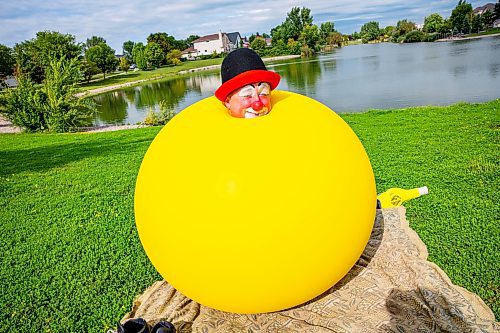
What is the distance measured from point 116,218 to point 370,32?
131 m

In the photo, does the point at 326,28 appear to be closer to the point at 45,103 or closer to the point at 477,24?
the point at 477,24

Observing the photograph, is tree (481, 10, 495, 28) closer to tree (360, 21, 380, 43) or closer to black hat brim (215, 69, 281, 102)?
tree (360, 21, 380, 43)

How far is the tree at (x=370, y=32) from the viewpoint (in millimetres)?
120425

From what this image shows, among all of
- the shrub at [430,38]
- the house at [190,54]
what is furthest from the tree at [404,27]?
the house at [190,54]

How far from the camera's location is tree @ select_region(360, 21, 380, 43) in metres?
120

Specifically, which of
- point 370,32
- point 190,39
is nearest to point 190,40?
point 190,39

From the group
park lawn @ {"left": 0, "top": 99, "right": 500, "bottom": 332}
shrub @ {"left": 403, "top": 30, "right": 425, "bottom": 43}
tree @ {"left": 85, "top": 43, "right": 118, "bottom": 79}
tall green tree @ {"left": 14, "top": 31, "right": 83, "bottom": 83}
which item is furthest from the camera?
shrub @ {"left": 403, "top": 30, "right": 425, "bottom": 43}

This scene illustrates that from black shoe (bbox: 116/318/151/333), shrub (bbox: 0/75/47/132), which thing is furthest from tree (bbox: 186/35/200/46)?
black shoe (bbox: 116/318/151/333)

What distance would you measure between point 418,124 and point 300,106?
7.95 meters

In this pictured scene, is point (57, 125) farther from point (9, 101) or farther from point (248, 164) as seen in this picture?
point (248, 164)

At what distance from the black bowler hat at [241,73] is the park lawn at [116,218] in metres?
1.15

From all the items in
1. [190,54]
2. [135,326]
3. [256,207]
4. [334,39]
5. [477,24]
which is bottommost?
[135,326]

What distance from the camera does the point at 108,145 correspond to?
37.0 ft

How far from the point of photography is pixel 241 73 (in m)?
2.73
